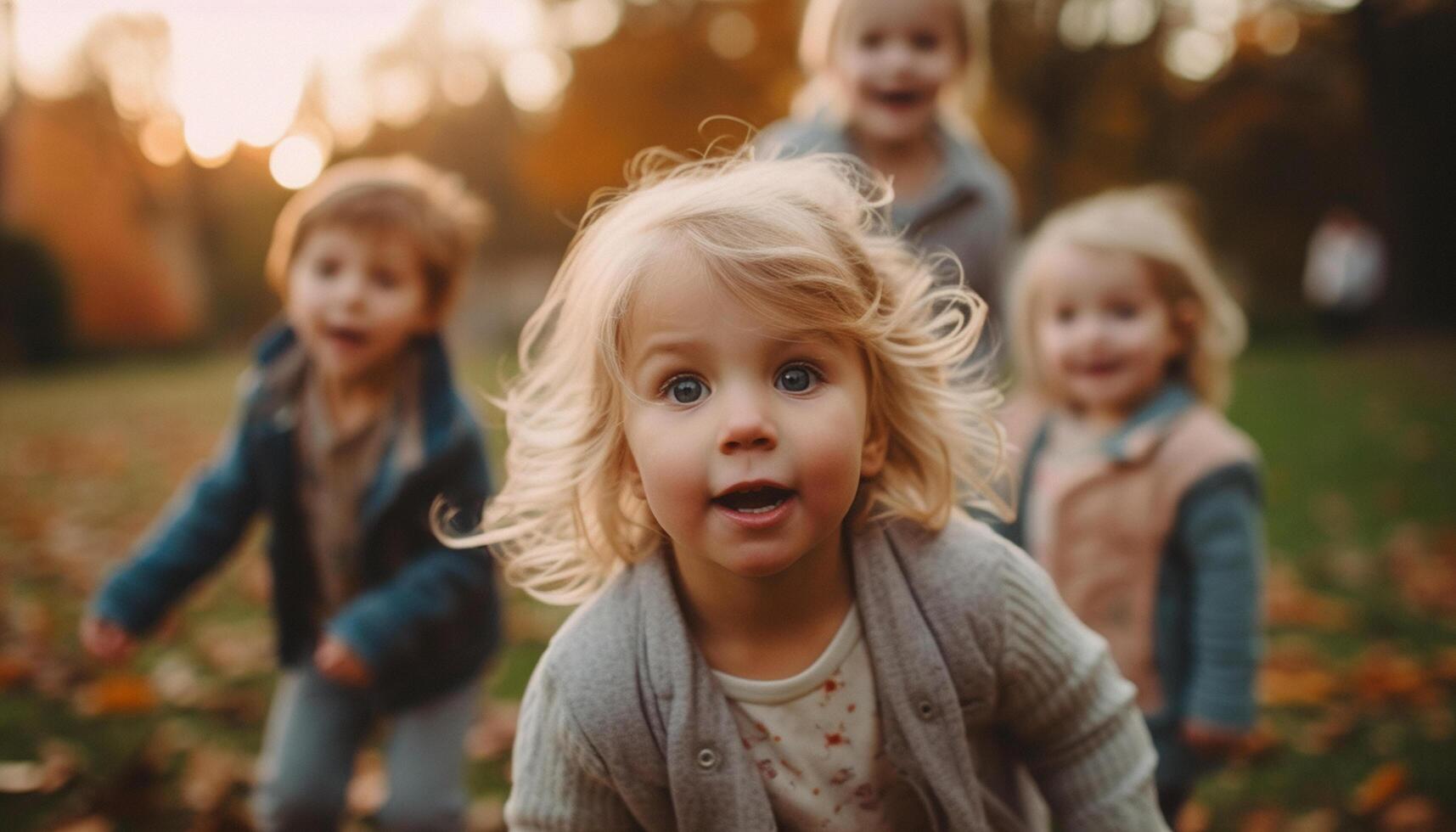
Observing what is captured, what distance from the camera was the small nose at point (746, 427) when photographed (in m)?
1.52

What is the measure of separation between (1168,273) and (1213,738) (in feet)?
3.67

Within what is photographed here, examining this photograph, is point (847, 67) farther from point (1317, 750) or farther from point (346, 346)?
point (1317, 750)

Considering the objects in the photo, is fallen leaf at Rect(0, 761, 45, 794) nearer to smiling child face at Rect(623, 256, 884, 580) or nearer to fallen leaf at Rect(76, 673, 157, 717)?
fallen leaf at Rect(76, 673, 157, 717)

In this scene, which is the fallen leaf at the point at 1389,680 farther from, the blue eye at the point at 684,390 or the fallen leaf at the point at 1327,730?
the blue eye at the point at 684,390

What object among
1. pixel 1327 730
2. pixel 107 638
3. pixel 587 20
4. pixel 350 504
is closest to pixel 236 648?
pixel 107 638

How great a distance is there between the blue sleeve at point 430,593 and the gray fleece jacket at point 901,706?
797mm

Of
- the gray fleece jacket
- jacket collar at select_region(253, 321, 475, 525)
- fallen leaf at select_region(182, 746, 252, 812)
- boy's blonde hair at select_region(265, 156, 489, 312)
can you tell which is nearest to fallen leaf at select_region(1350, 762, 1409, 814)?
the gray fleece jacket

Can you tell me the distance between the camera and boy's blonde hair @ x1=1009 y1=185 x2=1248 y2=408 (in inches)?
111

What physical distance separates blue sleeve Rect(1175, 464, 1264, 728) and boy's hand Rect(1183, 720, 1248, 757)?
0.01m

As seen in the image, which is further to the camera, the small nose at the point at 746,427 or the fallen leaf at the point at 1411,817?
the fallen leaf at the point at 1411,817

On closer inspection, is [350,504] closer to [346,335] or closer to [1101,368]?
[346,335]

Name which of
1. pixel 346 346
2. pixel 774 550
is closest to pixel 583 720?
pixel 774 550

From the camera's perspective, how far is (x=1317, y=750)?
11.3 feet

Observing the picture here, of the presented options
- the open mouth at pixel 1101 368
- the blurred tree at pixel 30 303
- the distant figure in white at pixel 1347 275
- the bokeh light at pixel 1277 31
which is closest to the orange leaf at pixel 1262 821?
the open mouth at pixel 1101 368
